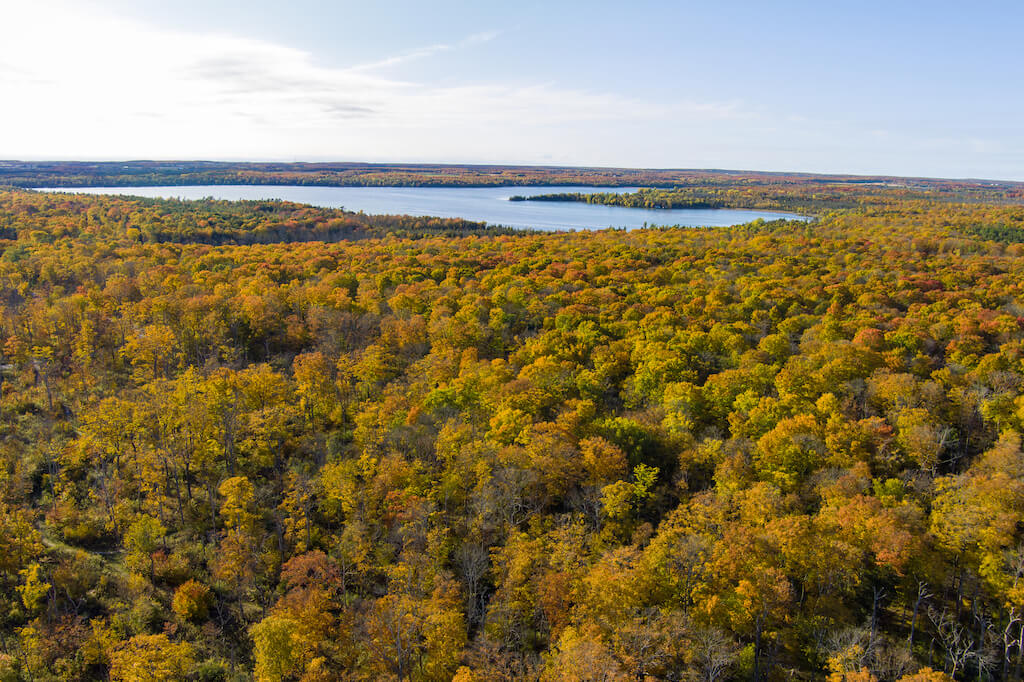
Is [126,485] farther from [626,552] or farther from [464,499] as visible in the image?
[626,552]

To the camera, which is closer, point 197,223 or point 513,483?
point 513,483

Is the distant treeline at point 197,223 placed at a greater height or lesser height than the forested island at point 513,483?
greater

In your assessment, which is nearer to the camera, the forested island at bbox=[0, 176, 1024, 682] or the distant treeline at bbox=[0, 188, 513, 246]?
the forested island at bbox=[0, 176, 1024, 682]

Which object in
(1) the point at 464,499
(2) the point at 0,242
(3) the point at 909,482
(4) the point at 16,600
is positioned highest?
(2) the point at 0,242

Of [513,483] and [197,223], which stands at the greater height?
[197,223]

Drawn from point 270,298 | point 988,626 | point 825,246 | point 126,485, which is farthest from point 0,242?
point 825,246

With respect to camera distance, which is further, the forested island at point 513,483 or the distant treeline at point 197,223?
the distant treeline at point 197,223

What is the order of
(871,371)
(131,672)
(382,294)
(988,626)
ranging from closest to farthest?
(131,672) → (988,626) → (871,371) → (382,294)

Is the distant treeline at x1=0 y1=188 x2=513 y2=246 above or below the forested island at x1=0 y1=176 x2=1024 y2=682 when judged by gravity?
above
